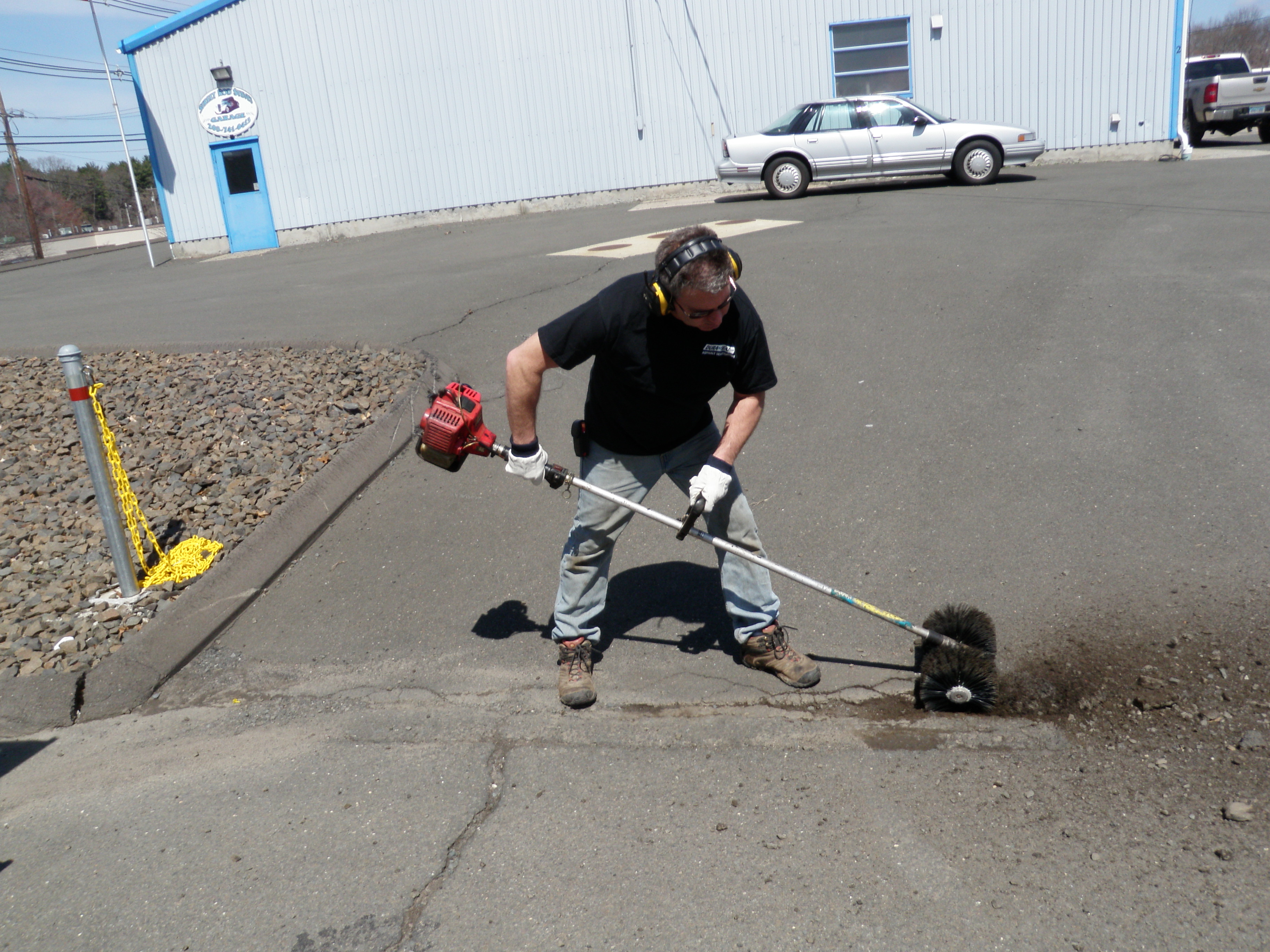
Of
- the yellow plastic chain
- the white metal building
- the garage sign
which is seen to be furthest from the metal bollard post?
the garage sign

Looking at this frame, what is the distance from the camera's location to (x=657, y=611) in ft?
15.4

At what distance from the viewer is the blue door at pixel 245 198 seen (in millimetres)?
20141

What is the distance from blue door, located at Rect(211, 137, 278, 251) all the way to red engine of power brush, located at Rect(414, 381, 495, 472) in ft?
60.7

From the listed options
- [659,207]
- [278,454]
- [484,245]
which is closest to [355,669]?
[278,454]

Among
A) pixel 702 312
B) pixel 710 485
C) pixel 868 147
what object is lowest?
pixel 710 485

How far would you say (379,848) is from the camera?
3.23 metres

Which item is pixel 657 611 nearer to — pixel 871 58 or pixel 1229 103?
pixel 871 58

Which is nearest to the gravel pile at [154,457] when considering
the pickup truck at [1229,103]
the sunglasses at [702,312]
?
the sunglasses at [702,312]

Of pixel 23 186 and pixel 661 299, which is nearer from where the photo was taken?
pixel 661 299

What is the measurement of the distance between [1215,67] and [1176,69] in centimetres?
734

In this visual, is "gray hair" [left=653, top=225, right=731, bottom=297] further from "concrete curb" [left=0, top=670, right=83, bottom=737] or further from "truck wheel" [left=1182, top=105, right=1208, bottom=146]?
"truck wheel" [left=1182, top=105, right=1208, bottom=146]

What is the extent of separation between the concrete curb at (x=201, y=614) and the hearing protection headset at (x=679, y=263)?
10.00ft

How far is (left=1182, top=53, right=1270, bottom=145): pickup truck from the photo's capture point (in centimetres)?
2142

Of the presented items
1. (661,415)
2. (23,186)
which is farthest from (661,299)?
(23,186)
